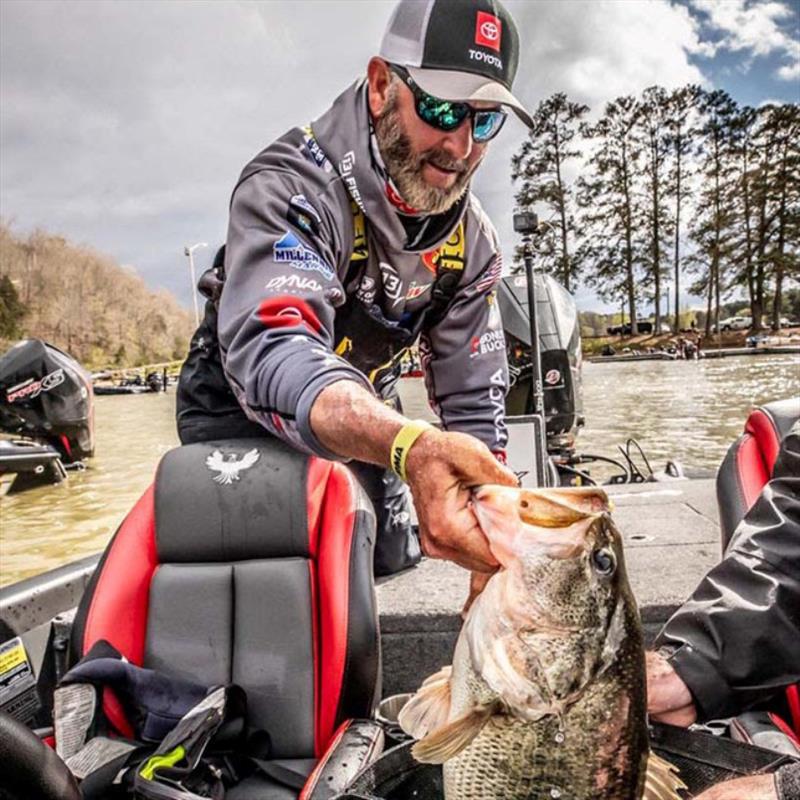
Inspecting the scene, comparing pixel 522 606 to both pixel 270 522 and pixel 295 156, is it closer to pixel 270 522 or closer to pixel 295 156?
pixel 270 522

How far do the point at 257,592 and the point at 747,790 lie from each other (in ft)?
4.48

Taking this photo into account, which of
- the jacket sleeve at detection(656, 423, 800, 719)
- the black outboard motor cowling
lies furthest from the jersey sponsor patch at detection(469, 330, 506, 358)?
the black outboard motor cowling

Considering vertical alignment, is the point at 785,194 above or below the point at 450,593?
above

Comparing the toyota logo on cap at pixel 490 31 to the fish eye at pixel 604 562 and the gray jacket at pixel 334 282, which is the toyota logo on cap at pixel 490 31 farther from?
the fish eye at pixel 604 562

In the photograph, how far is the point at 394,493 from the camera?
11.1 ft

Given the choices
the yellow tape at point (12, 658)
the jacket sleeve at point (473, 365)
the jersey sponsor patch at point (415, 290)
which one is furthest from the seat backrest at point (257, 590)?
the jacket sleeve at point (473, 365)

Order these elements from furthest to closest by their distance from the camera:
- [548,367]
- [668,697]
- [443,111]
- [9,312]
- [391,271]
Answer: [9,312] → [548,367] → [391,271] → [443,111] → [668,697]

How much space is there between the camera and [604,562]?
1126mm

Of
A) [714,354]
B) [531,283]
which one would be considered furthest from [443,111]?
[714,354]

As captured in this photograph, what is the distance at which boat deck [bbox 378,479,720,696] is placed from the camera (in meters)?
2.83

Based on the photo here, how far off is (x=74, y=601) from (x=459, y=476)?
244cm

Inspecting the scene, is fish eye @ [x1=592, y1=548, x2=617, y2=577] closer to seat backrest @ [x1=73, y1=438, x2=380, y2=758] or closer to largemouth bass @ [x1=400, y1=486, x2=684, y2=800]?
largemouth bass @ [x1=400, y1=486, x2=684, y2=800]

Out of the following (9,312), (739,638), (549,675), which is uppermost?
(9,312)

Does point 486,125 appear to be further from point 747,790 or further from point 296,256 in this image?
point 747,790
